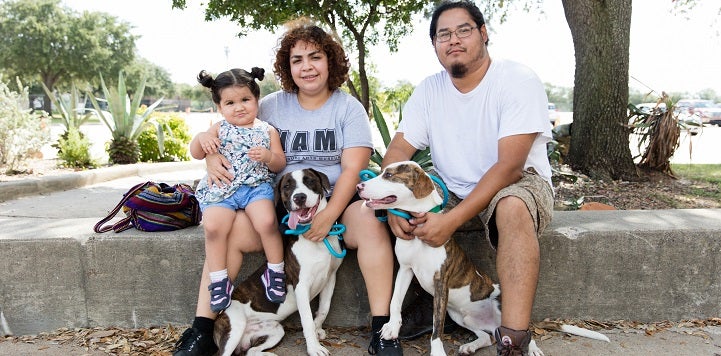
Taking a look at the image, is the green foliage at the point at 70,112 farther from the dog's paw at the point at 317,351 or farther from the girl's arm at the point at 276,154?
the dog's paw at the point at 317,351

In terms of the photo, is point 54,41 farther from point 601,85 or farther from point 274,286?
point 274,286

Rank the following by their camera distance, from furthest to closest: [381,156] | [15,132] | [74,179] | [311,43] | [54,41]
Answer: [54,41] → [15,132] → [74,179] → [381,156] → [311,43]

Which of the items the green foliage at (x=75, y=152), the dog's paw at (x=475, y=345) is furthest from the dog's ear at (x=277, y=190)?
the green foliage at (x=75, y=152)

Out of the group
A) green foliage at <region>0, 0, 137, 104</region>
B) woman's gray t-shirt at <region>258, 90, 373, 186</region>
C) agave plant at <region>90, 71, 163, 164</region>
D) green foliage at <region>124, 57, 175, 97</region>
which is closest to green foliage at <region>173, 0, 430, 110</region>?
agave plant at <region>90, 71, 163, 164</region>

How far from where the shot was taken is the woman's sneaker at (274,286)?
2941 mm

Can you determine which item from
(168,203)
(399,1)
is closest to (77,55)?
(399,1)

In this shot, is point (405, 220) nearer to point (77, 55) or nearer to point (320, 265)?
point (320, 265)

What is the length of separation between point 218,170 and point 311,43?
37.3 inches

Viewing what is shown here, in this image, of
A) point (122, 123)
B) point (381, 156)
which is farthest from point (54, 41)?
point (381, 156)

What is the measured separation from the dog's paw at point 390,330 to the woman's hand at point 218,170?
1.19m

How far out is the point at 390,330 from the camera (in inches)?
112

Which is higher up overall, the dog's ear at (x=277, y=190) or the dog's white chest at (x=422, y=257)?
the dog's ear at (x=277, y=190)

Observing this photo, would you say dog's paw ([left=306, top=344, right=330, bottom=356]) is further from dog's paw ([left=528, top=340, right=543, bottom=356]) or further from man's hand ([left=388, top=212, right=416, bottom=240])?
dog's paw ([left=528, top=340, right=543, bottom=356])

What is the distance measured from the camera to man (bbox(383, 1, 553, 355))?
2.71 meters
